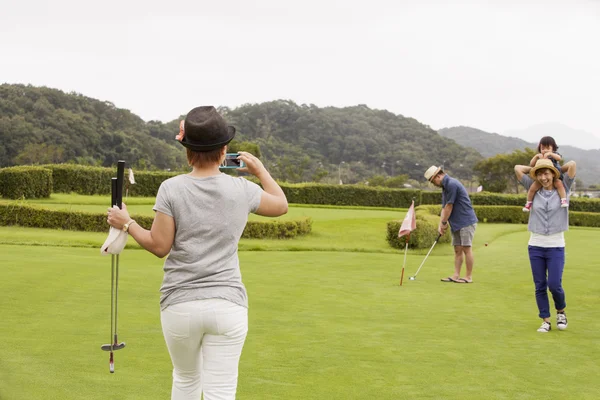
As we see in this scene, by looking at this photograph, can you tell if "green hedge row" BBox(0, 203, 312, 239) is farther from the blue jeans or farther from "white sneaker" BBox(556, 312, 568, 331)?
the blue jeans

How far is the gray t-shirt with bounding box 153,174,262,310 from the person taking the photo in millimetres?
3742

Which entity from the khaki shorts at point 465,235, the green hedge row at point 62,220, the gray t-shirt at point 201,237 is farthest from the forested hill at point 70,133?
the gray t-shirt at point 201,237

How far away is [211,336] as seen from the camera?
12.2ft

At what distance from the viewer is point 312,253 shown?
19.2 meters

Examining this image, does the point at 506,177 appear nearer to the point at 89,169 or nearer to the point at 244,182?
the point at 89,169

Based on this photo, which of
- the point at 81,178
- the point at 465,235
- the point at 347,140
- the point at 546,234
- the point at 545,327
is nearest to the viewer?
the point at 546,234

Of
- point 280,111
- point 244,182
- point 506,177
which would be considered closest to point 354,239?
point 244,182

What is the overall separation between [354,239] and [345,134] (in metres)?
108

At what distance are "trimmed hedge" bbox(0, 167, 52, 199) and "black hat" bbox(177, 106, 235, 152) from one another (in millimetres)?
Answer: 28866

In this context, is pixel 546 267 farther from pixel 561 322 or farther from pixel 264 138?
pixel 264 138

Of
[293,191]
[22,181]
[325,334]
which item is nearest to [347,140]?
[293,191]

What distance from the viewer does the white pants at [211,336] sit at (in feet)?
12.1

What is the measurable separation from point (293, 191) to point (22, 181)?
19.8 meters

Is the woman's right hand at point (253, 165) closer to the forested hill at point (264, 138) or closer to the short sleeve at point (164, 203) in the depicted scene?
Result: the short sleeve at point (164, 203)
